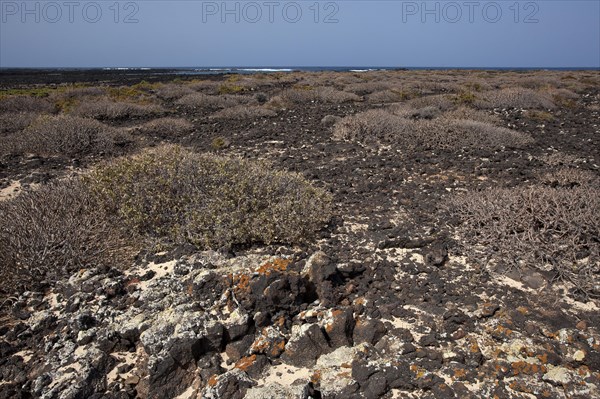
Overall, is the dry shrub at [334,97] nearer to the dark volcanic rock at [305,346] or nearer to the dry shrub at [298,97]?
the dry shrub at [298,97]

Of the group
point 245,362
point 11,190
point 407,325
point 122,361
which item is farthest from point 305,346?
point 11,190

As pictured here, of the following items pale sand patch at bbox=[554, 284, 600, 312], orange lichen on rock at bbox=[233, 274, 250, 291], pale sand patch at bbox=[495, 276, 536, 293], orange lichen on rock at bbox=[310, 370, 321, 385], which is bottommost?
orange lichen on rock at bbox=[310, 370, 321, 385]

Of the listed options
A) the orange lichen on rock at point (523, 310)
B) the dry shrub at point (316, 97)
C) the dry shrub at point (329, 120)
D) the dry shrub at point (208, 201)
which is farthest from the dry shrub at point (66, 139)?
the dry shrub at point (316, 97)

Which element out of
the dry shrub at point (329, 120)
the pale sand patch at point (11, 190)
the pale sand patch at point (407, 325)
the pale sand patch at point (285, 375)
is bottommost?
the pale sand patch at point (285, 375)

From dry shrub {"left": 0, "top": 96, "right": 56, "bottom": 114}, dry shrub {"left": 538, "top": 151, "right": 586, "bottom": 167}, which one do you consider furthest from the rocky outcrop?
dry shrub {"left": 0, "top": 96, "right": 56, "bottom": 114}

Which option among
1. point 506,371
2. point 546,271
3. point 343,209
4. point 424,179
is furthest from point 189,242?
point 424,179

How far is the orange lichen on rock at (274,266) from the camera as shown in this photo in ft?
12.0

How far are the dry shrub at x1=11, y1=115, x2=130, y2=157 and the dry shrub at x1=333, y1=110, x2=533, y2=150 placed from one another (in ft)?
19.9

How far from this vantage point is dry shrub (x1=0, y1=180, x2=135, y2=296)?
13.2 ft

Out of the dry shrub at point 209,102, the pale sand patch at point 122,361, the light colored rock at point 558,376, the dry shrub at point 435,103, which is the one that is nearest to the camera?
the light colored rock at point 558,376

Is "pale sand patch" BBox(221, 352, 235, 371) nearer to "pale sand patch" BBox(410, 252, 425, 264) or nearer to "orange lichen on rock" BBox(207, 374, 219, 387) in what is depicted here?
"orange lichen on rock" BBox(207, 374, 219, 387)

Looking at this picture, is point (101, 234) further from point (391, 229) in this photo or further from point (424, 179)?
point (424, 179)

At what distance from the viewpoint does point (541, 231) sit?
469 cm

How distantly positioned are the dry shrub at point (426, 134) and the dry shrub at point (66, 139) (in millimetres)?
6056
